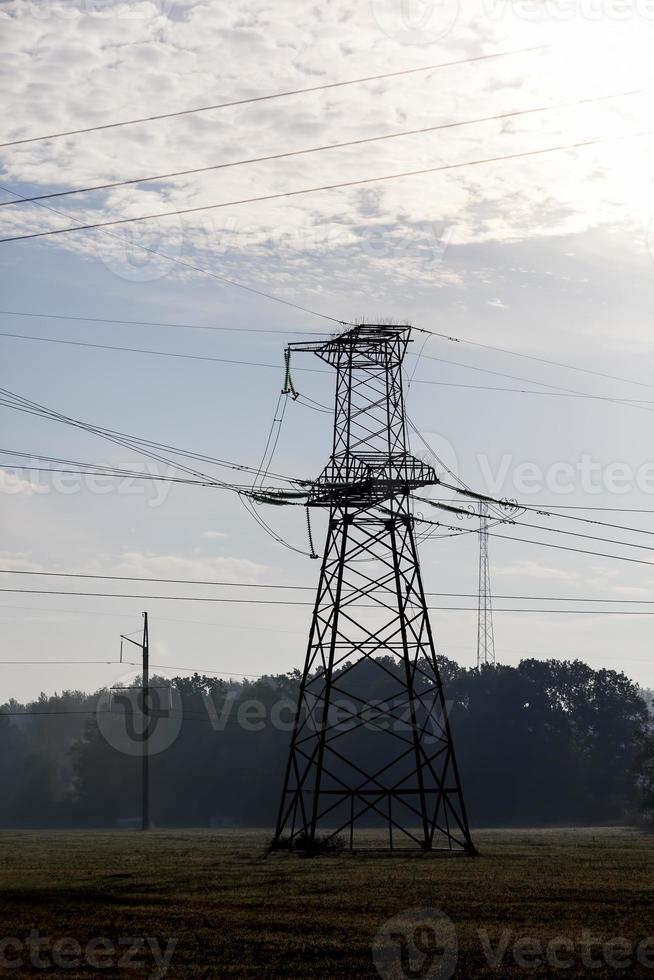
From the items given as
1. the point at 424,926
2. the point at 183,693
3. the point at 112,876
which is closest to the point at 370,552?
the point at 112,876

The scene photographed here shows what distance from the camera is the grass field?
21.1 meters

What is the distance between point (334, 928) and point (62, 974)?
237 inches

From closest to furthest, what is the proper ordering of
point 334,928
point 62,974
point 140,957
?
point 62,974
point 140,957
point 334,928

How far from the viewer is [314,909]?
89.6 feet

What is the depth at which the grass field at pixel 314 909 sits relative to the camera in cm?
2112

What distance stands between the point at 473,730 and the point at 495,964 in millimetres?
116519

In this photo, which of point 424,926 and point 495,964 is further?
point 424,926

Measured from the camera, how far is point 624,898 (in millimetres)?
29594

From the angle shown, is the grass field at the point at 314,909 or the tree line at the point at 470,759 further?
the tree line at the point at 470,759

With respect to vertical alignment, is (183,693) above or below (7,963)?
above

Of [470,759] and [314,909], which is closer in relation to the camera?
[314,909]

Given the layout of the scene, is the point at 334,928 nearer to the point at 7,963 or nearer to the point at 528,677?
the point at 7,963

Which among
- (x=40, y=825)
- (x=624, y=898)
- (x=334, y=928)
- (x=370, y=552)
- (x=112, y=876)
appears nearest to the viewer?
(x=334, y=928)

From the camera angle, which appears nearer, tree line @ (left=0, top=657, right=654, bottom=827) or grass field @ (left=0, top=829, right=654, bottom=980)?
grass field @ (left=0, top=829, right=654, bottom=980)
